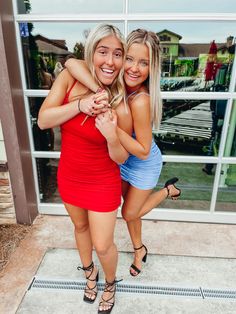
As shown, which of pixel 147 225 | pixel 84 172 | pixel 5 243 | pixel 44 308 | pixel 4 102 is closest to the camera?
pixel 84 172

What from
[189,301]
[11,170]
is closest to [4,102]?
[11,170]

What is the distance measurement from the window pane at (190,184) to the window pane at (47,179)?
1161 mm

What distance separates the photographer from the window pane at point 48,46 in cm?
246

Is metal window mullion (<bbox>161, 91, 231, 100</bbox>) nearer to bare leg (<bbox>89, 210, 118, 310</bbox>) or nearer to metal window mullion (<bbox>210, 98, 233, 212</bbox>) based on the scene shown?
metal window mullion (<bbox>210, 98, 233, 212</bbox>)

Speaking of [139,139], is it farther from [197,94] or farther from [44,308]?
[44,308]

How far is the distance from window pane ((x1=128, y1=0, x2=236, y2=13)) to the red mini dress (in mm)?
1356

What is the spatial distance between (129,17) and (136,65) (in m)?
1.07

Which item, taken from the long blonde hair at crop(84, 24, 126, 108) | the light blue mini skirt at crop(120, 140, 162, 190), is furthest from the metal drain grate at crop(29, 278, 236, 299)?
the long blonde hair at crop(84, 24, 126, 108)

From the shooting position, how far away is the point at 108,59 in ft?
4.59

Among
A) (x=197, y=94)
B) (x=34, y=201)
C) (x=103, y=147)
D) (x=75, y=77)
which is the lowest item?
(x=34, y=201)

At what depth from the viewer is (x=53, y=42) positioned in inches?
99.4

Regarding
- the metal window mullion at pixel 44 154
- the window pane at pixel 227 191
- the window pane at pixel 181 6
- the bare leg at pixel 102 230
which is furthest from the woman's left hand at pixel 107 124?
the window pane at pixel 227 191

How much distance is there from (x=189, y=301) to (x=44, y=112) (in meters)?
1.69

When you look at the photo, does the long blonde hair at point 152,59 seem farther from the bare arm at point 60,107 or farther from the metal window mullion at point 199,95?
the metal window mullion at point 199,95
